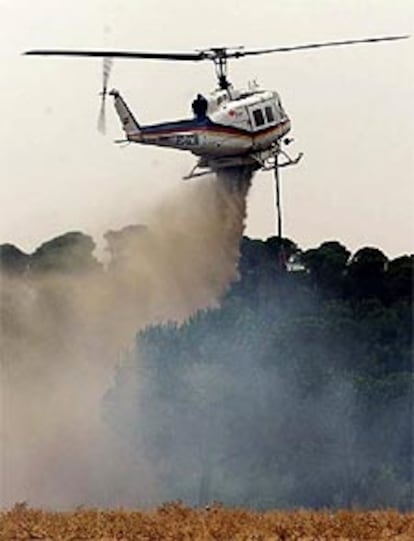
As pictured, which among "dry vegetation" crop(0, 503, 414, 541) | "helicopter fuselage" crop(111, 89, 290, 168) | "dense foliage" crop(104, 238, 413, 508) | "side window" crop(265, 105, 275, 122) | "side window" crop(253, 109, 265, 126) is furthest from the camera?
"dense foliage" crop(104, 238, 413, 508)

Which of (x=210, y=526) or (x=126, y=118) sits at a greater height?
(x=126, y=118)

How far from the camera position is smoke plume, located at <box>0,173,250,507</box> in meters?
57.9

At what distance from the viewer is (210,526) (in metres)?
25.9

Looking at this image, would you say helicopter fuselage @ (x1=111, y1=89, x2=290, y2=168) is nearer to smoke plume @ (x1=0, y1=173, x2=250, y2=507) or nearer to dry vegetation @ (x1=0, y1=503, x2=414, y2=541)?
smoke plume @ (x1=0, y1=173, x2=250, y2=507)

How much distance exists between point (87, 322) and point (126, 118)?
1101 centimetres

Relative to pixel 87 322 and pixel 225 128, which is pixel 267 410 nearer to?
pixel 87 322

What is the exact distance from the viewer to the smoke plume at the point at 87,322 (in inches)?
2280

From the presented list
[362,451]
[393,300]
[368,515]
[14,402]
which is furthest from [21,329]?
[368,515]

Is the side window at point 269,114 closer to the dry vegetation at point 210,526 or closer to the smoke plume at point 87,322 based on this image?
the smoke plume at point 87,322

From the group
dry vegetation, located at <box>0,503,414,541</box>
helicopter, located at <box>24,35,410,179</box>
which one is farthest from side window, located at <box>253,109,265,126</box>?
dry vegetation, located at <box>0,503,414,541</box>

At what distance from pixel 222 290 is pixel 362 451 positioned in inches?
279

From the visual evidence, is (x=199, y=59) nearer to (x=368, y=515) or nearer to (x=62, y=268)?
(x=62, y=268)

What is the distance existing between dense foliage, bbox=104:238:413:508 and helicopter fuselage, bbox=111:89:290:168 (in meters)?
11.1

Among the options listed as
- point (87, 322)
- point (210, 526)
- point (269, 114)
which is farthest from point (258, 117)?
point (210, 526)
